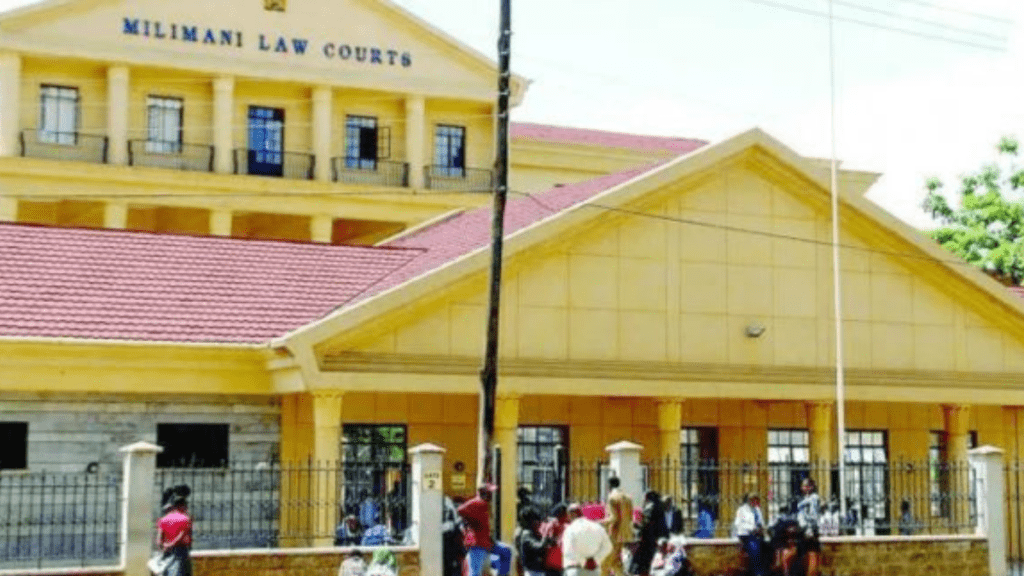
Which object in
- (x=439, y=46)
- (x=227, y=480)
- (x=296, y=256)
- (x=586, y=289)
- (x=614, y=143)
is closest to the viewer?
(x=227, y=480)

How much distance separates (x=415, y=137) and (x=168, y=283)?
82.6ft

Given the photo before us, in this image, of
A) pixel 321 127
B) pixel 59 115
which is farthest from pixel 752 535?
pixel 59 115

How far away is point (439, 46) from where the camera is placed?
52781 mm

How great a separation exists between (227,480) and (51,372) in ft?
10.5

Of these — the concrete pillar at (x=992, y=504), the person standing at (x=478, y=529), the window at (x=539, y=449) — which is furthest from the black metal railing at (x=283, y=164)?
the person standing at (x=478, y=529)

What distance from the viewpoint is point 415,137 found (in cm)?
5297

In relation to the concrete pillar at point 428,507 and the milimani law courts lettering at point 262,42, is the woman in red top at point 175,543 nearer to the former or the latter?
the concrete pillar at point 428,507

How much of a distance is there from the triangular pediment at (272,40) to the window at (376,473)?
72.8ft

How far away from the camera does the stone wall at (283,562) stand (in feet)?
71.4

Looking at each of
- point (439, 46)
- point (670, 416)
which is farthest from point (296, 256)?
point (439, 46)

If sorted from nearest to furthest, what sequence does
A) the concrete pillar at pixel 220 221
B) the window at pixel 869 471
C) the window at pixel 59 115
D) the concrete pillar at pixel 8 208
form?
the window at pixel 869 471 < the concrete pillar at pixel 8 208 < the window at pixel 59 115 < the concrete pillar at pixel 220 221

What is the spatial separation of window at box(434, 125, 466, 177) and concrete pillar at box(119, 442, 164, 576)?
3328 centimetres

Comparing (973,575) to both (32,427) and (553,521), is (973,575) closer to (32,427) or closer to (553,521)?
(553,521)

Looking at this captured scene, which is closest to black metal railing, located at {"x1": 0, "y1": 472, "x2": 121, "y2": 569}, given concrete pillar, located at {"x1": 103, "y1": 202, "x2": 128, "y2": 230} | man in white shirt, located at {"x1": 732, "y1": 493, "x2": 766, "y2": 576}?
man in white shirt, located at {"x1": 732, "y1": 493, "x2": 766, "y2": 576}
